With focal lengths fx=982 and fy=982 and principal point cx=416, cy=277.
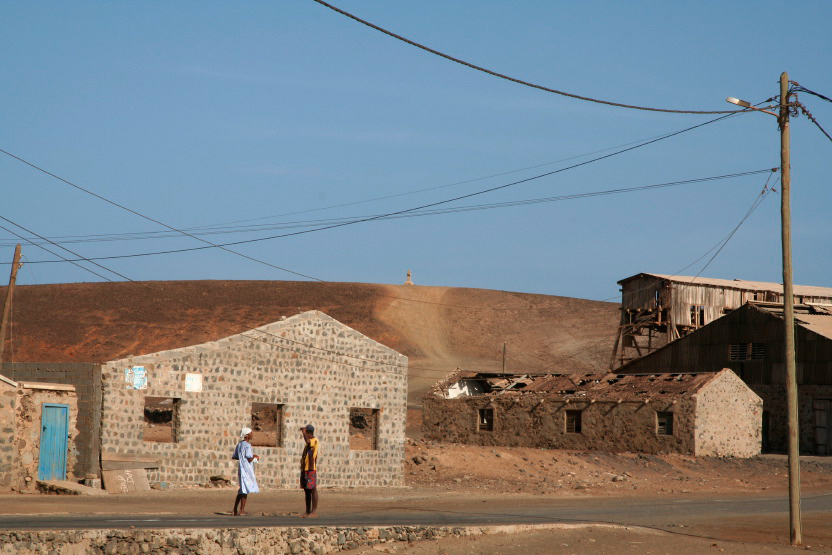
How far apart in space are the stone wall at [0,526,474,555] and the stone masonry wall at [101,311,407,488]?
10.6 meters

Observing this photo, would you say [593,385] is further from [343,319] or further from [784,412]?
[343,319]

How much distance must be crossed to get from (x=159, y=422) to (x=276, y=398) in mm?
17771

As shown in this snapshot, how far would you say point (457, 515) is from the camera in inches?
814

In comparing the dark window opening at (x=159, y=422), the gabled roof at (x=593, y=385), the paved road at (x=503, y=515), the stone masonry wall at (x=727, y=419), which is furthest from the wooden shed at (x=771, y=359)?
the dark window opening at (x=159, y=422)

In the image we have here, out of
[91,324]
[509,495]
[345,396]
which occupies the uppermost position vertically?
[91,324]

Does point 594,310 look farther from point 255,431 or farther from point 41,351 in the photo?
point 255,431

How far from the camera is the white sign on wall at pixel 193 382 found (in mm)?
26312

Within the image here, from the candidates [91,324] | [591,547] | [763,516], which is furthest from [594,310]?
[591,547]

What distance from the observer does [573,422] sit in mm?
41688

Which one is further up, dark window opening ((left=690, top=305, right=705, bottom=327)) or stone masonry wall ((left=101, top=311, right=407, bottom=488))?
dark window opening ((left=690, top=305, right=705, bottom=327))

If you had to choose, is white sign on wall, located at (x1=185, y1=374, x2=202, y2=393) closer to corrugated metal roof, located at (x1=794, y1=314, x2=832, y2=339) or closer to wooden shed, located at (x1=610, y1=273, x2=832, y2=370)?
corrugated metal roof, located at (x1=794, y1=314, x2=832, y2=339)

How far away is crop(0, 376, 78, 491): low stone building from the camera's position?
23250 millimetres

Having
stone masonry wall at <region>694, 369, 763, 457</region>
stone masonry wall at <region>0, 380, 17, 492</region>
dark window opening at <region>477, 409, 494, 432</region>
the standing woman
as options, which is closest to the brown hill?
dark window opening at <region>477, 409, 494, 432</region>

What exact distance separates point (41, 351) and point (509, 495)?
64723 mm
